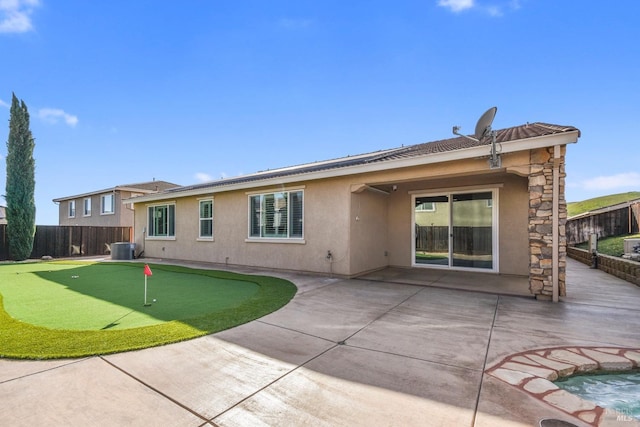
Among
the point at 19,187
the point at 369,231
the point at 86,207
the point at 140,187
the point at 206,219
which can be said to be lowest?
the point at 369,231

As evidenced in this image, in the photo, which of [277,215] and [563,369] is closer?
[563,369]

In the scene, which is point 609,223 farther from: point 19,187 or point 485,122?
point 19,187

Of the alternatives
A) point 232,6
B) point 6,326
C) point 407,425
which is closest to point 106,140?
point 232,6

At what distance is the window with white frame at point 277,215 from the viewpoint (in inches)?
375

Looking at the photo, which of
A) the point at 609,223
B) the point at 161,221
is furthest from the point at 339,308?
the point at 609,223

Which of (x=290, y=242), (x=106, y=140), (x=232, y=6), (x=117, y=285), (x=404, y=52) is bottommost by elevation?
(x=117, y=285)

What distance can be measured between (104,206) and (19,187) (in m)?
6.95

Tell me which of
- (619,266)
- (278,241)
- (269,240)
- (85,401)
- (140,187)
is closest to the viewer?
(85,401)

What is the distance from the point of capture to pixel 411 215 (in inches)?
400

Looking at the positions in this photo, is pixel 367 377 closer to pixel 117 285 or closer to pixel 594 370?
pixel 594 370

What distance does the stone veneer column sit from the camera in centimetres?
588

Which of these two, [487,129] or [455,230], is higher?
[487,129]

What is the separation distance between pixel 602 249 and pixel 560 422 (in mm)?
13992

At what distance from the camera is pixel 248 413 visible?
2332 mm
